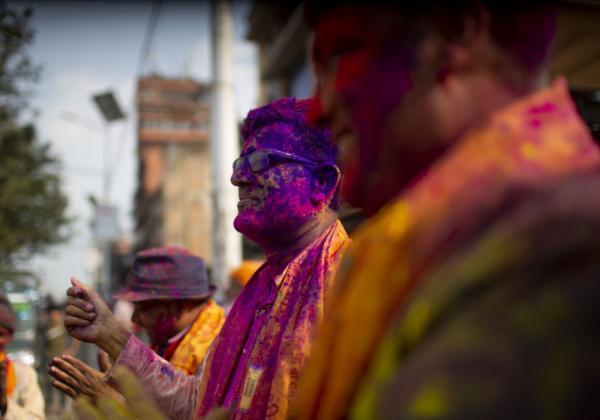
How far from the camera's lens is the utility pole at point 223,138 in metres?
8.30

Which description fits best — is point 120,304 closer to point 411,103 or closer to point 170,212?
point 411,103

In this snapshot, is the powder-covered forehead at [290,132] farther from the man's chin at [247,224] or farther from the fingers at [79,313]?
the fingers at [79,313]

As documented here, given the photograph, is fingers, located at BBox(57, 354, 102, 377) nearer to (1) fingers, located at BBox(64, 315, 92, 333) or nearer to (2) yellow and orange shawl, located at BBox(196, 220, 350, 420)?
(1) fingers, located at BBox(64, 315, 92, 333)

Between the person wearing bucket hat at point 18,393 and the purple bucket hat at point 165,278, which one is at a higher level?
the purple bucket hat at point 165,278

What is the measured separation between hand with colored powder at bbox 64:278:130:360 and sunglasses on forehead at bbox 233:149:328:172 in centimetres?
79

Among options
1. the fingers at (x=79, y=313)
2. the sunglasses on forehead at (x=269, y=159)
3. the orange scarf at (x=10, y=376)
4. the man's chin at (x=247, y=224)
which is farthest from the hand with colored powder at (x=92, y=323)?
the orange scarf at (x=10, y=376)

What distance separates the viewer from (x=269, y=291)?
2066 mm

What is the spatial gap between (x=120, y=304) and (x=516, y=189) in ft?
27.5

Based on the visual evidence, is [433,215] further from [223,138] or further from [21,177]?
[21,177]

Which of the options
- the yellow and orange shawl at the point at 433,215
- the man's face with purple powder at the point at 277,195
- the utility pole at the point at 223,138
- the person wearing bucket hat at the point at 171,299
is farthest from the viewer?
the utility pole at the point at 223,138

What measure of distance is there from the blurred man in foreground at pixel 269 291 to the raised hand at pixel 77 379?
16cm

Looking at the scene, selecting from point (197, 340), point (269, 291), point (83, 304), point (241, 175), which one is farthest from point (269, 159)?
point (197, 340)

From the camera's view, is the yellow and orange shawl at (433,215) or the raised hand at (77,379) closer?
the yellow and orange shawl at (433,215)

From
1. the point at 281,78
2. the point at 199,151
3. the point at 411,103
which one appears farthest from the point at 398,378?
the point at 199,151
